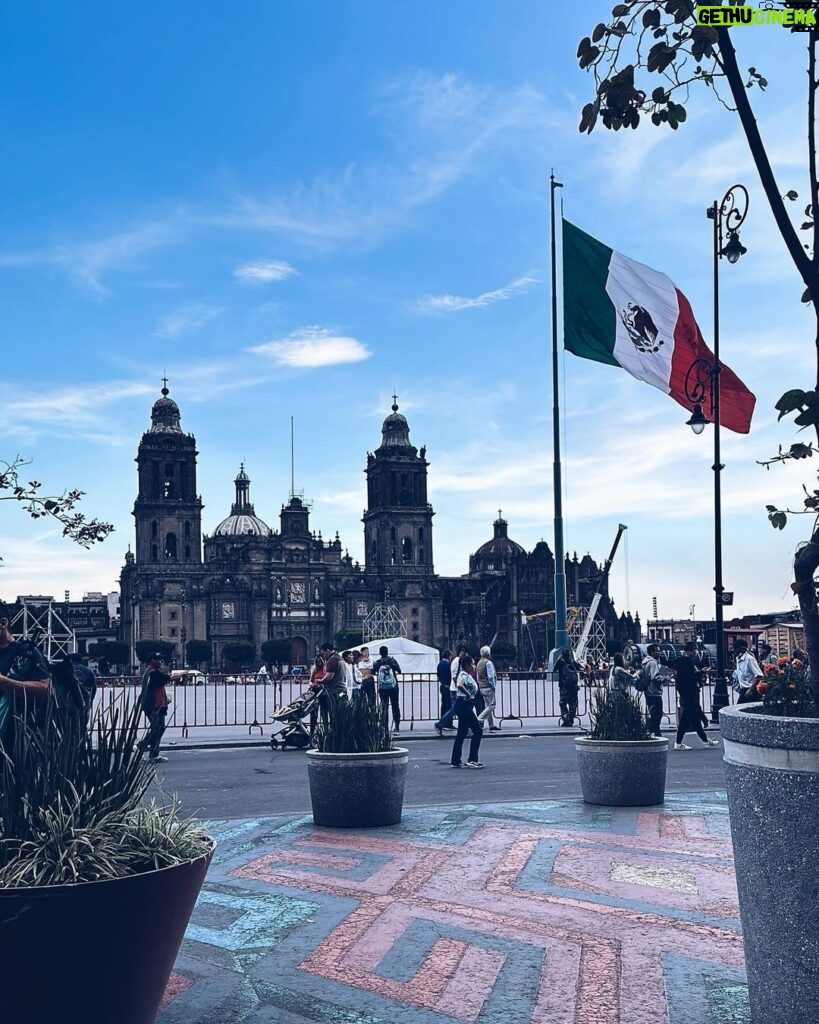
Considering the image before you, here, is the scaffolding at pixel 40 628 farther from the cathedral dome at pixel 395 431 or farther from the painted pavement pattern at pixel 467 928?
the cathedral dome at pixel 395 431

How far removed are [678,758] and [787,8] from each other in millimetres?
13140

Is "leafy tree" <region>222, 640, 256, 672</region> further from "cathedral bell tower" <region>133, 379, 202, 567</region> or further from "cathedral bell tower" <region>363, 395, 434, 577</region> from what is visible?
"cathedral bell tower" <region>363, 395, 434, 577</region>

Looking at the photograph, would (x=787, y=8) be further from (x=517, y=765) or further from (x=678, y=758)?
(x=678, y=758)

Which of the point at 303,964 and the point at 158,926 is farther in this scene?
the point at 303,964

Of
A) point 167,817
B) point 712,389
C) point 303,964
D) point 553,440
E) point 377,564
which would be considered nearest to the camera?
point 167,817

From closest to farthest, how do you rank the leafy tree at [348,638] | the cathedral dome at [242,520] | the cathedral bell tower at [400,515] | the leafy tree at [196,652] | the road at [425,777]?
the road at [425,777]
the leafy tree at [196,652]
the leafy tree at [348,638]
the cathedral bell tower at [400,515]
the cathedral dome at [242,520]

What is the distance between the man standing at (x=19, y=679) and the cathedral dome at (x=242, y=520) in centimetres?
12229

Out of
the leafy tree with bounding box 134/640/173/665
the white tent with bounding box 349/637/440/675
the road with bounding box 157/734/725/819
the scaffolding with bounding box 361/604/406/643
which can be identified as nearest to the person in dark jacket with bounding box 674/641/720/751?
the road with bounding box 157/734/725/819

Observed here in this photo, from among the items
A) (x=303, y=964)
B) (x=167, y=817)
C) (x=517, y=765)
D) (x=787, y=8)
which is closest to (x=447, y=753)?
(x=517, y=765)

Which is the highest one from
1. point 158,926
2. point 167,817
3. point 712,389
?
point 712,389

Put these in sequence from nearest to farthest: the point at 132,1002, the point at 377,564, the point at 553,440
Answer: the point at 132,1002, the point at 553,440, the point at 377,564

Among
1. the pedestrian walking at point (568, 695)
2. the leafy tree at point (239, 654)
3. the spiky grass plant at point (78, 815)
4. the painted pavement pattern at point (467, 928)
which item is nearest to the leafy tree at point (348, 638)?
the leafy tree at point (239, 654)

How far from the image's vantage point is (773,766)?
4066 millimetres

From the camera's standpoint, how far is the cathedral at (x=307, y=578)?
110750mm
